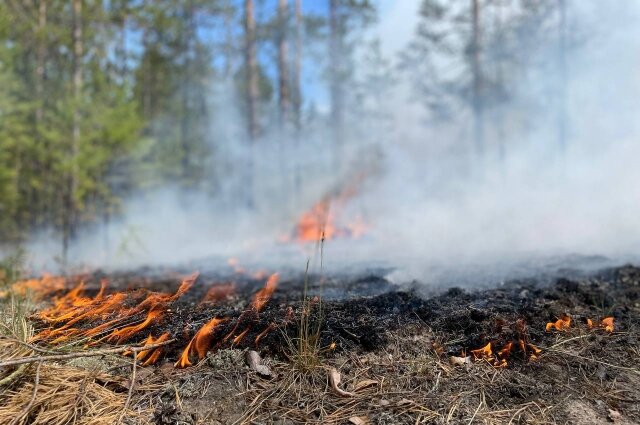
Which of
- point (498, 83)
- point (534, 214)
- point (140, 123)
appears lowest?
point (534, 214)

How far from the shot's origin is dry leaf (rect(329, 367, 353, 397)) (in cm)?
221

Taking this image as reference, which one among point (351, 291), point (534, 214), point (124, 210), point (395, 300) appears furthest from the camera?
point (124, 210)

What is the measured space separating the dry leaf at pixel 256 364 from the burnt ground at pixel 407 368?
3 centimetres

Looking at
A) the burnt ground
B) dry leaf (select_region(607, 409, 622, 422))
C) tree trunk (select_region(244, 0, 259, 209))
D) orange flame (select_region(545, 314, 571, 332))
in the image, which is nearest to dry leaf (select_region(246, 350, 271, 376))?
the burnt ground

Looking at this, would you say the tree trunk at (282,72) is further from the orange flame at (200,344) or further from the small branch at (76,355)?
the small branch at (76,355)

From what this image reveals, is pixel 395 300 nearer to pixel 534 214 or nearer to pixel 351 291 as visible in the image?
pixel 351 291

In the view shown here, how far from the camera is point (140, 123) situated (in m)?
12.1

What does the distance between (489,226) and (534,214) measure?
1249 millimetres

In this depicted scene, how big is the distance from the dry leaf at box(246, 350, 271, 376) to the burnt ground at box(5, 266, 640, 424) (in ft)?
0.11

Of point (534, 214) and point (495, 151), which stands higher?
point (495, 151)

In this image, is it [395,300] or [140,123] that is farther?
[140,123]

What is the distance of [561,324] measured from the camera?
295cm

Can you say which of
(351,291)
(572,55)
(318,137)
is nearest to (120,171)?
(318,137)

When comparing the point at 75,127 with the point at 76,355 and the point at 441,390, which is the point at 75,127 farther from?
the point at 441,390
